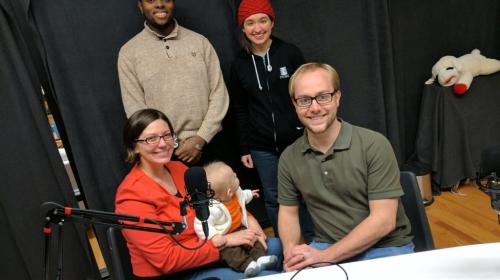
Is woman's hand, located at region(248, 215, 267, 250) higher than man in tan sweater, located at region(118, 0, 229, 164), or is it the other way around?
man in tan sweater, located at region(118, 0, 229, 164)

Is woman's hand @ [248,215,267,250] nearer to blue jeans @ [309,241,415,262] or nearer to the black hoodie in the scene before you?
blue jeans @ [309,241,415,262]

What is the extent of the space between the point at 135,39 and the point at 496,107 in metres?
2.90

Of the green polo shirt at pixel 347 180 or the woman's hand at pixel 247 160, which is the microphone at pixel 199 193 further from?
the woman's hand at pixel 247 160

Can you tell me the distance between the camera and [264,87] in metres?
2.13

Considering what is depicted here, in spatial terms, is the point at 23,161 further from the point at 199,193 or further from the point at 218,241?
the point at 199,193

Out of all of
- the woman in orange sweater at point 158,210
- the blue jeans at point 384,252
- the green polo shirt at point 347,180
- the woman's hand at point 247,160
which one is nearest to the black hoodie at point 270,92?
the woman's hand at point 247,160

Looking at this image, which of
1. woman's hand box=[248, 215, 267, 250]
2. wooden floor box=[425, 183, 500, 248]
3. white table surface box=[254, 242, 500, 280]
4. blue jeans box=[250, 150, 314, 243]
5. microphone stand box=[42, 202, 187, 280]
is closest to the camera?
microphone stand box=[42, 202, 187, 280]

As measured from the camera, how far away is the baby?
1496mm

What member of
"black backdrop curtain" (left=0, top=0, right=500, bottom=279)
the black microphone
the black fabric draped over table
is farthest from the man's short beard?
the black fabric draped over table

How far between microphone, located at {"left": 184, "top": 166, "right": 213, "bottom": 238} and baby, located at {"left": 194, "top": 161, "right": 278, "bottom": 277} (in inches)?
21.4

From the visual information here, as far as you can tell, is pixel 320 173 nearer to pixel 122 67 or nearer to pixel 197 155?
pixel 197 155

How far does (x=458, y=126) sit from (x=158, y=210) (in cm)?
260

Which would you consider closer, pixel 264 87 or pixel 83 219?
pixel 83 219

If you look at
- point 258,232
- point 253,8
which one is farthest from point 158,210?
point 253,8
